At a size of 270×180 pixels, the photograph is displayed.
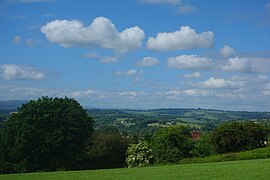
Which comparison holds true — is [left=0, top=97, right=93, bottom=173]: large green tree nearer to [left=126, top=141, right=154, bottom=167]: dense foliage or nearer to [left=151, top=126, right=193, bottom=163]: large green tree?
[left=126, top=141, right=154, bottom=167]: dense foliage

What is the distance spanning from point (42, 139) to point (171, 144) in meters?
20.3

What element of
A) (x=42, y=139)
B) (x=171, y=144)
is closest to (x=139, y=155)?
(x=171, y=144)

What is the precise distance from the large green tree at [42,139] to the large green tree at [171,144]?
511 inches

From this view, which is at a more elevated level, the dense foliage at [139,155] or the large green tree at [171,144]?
the large green tree at [171,144]

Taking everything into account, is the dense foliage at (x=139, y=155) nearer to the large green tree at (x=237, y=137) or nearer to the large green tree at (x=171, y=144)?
the large green tree at (x=171, y=144)

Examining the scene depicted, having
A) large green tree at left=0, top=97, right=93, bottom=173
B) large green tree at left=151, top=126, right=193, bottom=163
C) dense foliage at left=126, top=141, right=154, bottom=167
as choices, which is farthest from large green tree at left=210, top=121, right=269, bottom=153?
large green tree at left=0, top=97, right=93, bottom=173

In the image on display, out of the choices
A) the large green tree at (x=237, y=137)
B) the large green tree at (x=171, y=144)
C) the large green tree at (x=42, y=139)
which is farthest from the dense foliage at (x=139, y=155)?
the large green tree at (x=237, y=137)

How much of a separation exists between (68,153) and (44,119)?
6.71 m

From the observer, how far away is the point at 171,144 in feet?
206

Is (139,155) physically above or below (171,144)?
below

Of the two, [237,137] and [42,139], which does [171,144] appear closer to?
[237,137]

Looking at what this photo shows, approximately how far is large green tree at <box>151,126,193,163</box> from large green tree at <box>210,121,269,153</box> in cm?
430

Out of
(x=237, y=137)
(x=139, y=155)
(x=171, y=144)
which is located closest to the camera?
(x=237, y=137)

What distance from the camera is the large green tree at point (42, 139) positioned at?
6216cm
